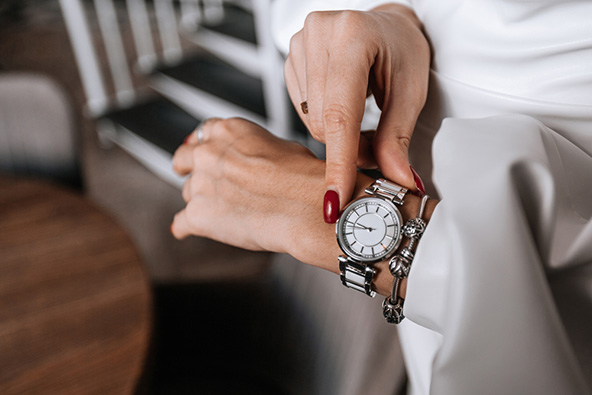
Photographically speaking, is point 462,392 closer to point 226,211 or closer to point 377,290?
point 377,290

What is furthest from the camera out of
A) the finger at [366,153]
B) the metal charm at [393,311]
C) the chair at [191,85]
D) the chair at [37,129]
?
the chair at [191,85]

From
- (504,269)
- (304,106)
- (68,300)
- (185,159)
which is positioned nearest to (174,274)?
(68,300)

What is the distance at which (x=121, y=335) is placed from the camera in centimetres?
89

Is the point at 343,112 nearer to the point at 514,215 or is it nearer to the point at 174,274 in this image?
the point at 514,215

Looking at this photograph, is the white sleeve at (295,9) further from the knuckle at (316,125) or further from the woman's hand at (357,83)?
the knuckle at (316,125)

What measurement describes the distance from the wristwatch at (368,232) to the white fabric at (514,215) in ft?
0.30

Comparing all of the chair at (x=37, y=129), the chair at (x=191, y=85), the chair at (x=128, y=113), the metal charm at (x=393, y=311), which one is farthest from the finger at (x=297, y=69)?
the chair at (x=128, y=113)

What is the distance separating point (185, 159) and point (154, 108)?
2246 mm

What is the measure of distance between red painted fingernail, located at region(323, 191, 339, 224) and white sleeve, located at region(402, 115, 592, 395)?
154mm

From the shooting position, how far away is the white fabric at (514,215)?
16.5 inches

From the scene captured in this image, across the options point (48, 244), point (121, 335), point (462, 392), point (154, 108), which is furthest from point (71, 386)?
point (154, 108)

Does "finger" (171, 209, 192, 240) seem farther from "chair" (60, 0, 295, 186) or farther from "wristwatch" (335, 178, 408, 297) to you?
"chair" (60, 0, 295, 186)

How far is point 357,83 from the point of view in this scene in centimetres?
60

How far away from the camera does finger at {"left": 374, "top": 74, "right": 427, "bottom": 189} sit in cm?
62
